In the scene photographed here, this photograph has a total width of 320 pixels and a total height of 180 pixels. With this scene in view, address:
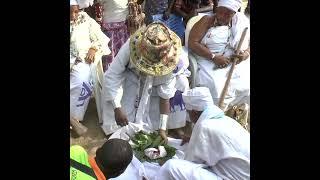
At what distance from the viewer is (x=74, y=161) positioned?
340cm

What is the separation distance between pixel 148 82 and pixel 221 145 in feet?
4.94

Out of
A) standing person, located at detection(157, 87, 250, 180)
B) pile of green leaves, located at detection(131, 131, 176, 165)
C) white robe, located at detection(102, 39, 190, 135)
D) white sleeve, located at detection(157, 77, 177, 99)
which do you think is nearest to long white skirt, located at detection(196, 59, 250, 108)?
white robe, located at detection(102, 39, 190, 135)

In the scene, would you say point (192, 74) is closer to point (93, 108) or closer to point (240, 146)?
point (93, 108)

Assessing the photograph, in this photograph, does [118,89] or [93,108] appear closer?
[118,89]

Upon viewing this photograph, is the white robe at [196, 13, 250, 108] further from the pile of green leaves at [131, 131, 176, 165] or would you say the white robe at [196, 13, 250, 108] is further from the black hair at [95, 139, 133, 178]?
the black hair at [95, 139, 133, 178]

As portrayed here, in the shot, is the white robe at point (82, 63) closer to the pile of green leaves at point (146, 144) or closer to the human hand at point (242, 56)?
the pile of green leaves at point (146, 144)

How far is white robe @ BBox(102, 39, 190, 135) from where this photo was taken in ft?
18.3

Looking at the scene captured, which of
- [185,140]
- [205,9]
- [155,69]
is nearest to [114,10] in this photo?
[205,9]

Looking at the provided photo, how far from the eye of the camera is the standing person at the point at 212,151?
4.32m

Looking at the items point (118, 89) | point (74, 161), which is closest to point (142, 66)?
point (118, 89)

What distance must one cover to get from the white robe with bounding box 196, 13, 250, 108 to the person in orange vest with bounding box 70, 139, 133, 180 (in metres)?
2.36

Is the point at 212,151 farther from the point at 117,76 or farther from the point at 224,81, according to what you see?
the point at 224,81
